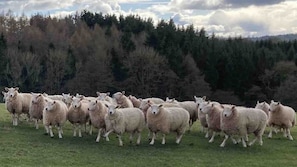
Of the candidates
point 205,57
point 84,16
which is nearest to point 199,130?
point 205,57

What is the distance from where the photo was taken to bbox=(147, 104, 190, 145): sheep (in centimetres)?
1909

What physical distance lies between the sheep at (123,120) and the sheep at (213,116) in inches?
118

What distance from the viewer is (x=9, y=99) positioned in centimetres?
2302

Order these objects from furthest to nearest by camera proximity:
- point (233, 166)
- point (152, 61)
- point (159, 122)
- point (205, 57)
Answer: point (205, 57) → point (152, 61) → point (159, 122) → point (233, 166)

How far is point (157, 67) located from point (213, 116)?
52.2m

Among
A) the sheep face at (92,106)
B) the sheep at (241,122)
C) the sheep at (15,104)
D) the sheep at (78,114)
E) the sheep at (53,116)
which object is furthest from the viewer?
the sheep at (15,104)

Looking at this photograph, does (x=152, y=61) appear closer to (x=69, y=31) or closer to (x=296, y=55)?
(x=296, y=55)

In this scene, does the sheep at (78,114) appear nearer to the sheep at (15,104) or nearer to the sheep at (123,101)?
the sheep at (123,101)

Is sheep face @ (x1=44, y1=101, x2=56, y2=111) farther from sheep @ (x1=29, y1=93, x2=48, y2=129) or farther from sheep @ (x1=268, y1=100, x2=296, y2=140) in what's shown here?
sheep @ (x1=268, y1=100, x2=296, y2=140)

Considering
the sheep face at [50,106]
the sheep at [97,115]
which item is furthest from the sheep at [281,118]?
the sheep face at [50,106]

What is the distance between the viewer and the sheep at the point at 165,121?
62.6ft

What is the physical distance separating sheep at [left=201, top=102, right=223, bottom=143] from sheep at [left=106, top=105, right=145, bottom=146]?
300 centimetres

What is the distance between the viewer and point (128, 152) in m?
16.9

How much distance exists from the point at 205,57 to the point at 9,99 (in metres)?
57.4
